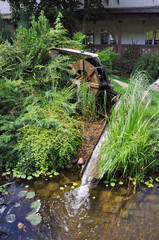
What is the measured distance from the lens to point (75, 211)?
12.0 feet

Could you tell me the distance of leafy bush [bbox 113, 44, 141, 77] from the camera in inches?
499

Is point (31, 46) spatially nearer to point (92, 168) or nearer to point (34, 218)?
point (92, 168)

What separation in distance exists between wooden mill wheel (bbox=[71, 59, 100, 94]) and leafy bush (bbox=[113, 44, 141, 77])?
6410 mm

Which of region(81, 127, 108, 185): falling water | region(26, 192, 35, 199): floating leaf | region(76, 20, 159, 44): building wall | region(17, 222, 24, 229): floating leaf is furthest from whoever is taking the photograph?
region(76, 20, 159, 44): building wall

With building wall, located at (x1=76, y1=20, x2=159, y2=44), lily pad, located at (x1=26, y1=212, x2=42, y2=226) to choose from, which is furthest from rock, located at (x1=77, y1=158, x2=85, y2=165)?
building wall, located at (x1=76, y1=20, x2=159, y2=44)

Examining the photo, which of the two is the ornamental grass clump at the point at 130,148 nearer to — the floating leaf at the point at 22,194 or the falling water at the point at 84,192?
the falling water at the point at 84,192

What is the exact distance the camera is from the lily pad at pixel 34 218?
3.43m

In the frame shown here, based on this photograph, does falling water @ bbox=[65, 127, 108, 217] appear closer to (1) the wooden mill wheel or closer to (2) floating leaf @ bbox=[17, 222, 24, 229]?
(2) floating leaf @ bbox=[17, 222, 24, 229]

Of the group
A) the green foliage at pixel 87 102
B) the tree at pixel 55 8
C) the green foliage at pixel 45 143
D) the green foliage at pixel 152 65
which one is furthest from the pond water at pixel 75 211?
the tree at pixel 55 8

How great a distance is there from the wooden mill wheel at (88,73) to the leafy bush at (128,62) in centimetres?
641

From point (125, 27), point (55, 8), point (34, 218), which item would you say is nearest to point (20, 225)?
point (34, 218)

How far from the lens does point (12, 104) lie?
5133 mm

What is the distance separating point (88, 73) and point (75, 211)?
4.15m

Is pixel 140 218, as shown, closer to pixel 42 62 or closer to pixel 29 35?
pixel 42 62
